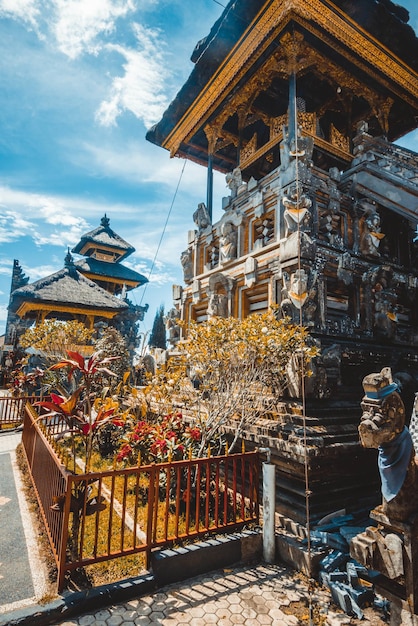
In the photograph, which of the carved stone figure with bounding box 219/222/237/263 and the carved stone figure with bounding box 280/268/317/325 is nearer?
the carved stone figure with bounding box 280/268/317/325

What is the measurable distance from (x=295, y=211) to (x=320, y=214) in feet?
3.75

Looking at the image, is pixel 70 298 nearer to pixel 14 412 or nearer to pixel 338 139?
pixel 14 412

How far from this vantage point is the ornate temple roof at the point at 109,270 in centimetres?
2816

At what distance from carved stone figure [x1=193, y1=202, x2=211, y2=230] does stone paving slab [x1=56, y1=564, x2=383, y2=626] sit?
9.96m

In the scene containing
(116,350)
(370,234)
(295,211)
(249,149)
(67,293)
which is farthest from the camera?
(67,293)

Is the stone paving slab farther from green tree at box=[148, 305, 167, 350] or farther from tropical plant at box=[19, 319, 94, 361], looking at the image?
green tree at box=[148, 305, 167, 350]

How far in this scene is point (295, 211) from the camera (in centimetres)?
702

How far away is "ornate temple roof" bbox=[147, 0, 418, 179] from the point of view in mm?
8617

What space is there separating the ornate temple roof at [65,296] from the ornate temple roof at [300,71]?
11.1 m

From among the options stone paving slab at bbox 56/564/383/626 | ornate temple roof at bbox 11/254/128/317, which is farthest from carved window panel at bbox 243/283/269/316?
ornate temple roof at bbox 11/254/128/317

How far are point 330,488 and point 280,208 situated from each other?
5918 mm

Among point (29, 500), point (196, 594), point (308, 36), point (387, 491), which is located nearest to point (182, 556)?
point (196, 594)

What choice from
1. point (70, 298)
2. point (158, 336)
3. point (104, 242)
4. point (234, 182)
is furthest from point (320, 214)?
point (158, 336)

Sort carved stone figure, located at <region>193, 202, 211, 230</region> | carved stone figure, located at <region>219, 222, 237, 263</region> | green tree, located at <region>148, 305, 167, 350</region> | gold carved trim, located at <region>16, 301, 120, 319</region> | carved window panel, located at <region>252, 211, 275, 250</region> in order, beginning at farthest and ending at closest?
green tree, located at <region>148, 305, 167, 350</region> < gold carved trim, located at <region>16, 301, 120, 319</region> < carved stone figure, located at <region>193, 202, 211, 230</region> < carved stone figure, located at <region>219, 222, 237, 263</region> < carved window panel, located at <region>252, 211, 275, 250</region>
